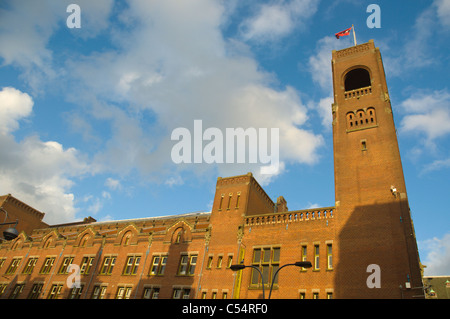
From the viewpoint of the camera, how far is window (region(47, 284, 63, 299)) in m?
41.7

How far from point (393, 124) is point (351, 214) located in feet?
35.4

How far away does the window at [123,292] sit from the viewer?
36984 millimetres

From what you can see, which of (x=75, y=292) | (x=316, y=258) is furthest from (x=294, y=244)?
(x=75, y=292)

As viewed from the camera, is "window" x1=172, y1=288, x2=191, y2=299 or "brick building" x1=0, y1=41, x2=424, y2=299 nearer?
"brick building" x1=0, y1=41, x2=424, y2=299

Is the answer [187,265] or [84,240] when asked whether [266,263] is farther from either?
[84,240]

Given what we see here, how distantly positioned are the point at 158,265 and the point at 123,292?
16.8 ft

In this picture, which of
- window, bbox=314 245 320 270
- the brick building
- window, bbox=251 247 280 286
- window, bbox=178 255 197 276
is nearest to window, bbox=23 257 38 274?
the brick building

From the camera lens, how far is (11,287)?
46.2 m

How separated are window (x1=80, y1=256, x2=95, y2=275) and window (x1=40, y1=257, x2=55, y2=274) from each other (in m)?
6.28

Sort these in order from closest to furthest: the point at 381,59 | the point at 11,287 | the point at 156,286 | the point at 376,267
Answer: the point at 376,267 < the point at 156,286 < the point at 381,59 < the point at 11,287

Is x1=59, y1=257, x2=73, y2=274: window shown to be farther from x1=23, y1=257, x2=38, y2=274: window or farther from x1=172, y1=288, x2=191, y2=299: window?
x1=172, y1=288, x2=191, y2=299: window

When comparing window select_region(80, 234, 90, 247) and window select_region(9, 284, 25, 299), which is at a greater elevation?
window select_region(80, 234, 90, 247)

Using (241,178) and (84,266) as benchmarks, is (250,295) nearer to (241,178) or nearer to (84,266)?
(241,178)
